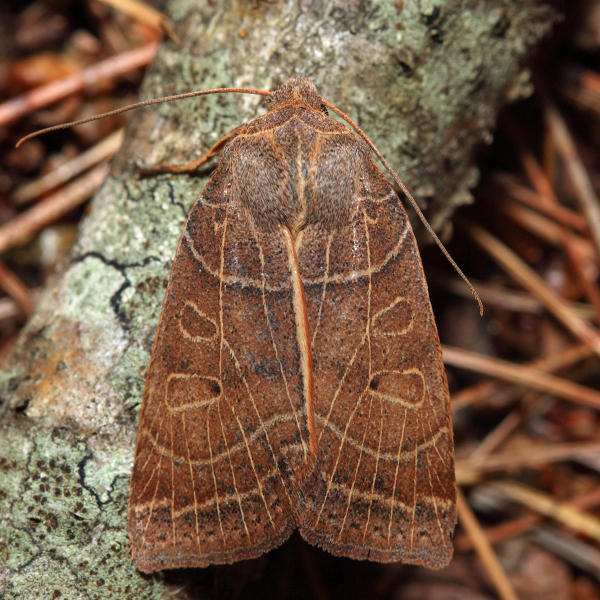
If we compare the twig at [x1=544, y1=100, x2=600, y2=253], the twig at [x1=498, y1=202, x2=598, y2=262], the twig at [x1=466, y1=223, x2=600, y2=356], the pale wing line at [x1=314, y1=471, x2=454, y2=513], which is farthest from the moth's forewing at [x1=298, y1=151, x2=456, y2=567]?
the twig at [x1=544, y1=100, x2=600, y2=253]

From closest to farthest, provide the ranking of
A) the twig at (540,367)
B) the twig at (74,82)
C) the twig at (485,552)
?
the twig at (485,552) → the twig at (74,82) → the twig at (540,367)

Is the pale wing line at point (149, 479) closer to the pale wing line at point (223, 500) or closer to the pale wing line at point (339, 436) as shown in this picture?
the pale wing line at point (223, 500)

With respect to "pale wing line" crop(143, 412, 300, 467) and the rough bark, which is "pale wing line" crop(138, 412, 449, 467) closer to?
"pale wing line" crop(143, 412, 300, 467)

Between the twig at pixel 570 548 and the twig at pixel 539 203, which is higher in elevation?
the twig at pixel 539 203

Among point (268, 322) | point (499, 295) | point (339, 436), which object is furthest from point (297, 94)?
point (499, 295)

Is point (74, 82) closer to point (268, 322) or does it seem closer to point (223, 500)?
point (268, 322)

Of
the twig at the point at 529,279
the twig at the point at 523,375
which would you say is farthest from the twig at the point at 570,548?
the twig at the point at 529,279
